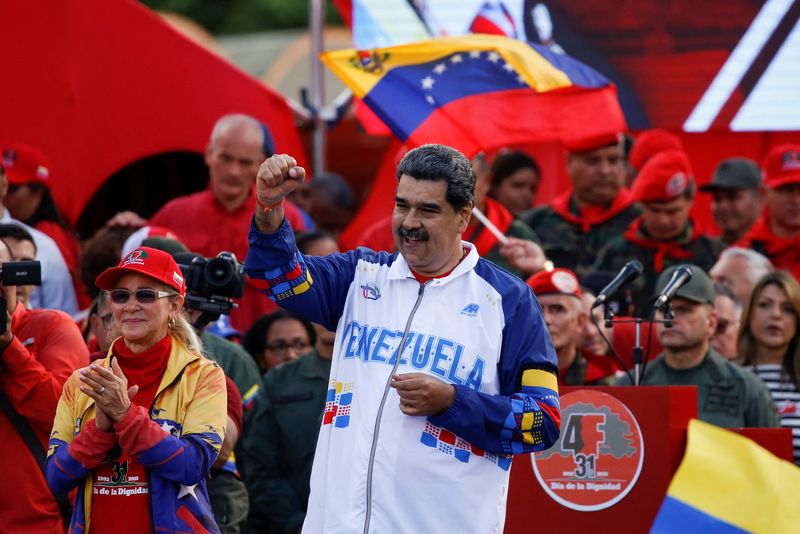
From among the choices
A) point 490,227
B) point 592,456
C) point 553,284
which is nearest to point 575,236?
point 490,227

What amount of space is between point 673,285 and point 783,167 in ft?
11.0

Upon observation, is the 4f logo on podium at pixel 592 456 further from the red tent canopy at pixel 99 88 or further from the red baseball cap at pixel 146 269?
the red tent canopy at pixel 99 88

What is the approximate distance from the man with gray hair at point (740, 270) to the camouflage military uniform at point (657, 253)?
26 centimetres

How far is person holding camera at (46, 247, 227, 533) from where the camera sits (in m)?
5.27

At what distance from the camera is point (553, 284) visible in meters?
8.05

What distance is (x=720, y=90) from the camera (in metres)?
11.7

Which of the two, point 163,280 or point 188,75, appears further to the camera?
point 188,75

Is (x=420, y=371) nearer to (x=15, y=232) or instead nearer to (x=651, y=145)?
(x=15, y=232)

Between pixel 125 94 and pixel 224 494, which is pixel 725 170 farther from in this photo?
pixel 224 494

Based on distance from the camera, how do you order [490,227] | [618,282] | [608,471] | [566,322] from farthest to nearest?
[490,227]
[566,322]
[618,282]
[608,471]

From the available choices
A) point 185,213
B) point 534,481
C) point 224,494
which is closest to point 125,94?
point 185,213

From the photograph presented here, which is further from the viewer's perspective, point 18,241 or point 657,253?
point 657,253

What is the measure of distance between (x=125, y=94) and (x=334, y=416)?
5881mm

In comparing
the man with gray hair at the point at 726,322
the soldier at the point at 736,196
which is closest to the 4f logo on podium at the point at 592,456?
the man with gray hair at the point at 726,322
